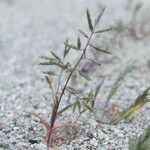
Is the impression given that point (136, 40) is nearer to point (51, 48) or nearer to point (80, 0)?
point (51, 48)

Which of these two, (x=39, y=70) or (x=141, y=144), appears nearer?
(x=141, y=144)

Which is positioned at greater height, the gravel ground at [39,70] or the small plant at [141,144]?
the gravel ground at [39,70]

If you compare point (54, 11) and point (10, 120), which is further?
point (54, 11)

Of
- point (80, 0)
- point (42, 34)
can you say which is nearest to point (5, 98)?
point (42, 34)

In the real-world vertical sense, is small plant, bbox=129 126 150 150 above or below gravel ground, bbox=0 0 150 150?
below

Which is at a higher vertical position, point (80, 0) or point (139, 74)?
point (80, 0)

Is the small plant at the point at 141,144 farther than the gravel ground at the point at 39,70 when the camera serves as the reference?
No

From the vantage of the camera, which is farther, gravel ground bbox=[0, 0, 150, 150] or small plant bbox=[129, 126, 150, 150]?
gravel ground bbox=[0, 0, 150, 150]

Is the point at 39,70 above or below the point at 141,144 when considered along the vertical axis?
above
